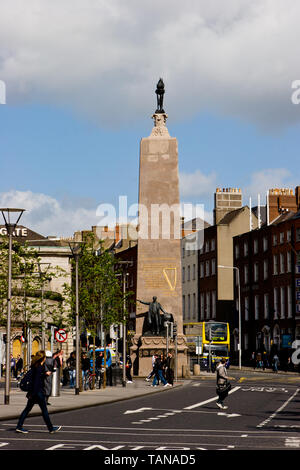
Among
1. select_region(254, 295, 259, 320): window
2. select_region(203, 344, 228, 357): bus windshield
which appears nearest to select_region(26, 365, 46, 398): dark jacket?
select_region(203, 344, 228, 357): bus windshield

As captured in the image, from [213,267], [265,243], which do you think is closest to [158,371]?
[265,243]

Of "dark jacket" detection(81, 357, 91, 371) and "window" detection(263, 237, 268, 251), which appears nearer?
"dark jacket" detection(81, 357, 91, 371)

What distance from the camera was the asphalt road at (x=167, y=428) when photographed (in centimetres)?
1773

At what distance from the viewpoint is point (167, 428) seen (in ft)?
73.3

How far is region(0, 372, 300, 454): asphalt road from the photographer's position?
698 inches

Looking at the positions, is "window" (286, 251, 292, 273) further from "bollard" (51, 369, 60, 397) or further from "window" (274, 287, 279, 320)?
"bollard" (51, 369, 60, 397)

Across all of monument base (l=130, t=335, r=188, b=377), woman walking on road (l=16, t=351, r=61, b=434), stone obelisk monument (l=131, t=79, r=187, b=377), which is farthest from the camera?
stone obelisk monument (l=131, t=79, r=187, b=377)

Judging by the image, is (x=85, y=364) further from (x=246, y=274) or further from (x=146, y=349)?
(x=246, y=274)

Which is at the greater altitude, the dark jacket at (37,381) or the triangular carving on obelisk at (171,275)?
the triangular carving on obelisk at (171,275)

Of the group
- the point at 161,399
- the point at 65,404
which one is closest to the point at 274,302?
the point at 161,399

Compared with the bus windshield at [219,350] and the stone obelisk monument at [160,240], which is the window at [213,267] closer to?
the bus windshield at [219,350]

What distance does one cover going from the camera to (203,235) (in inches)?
4850

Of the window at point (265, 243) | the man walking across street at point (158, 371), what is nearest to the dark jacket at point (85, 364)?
the man walking across street at point (158, 371)
